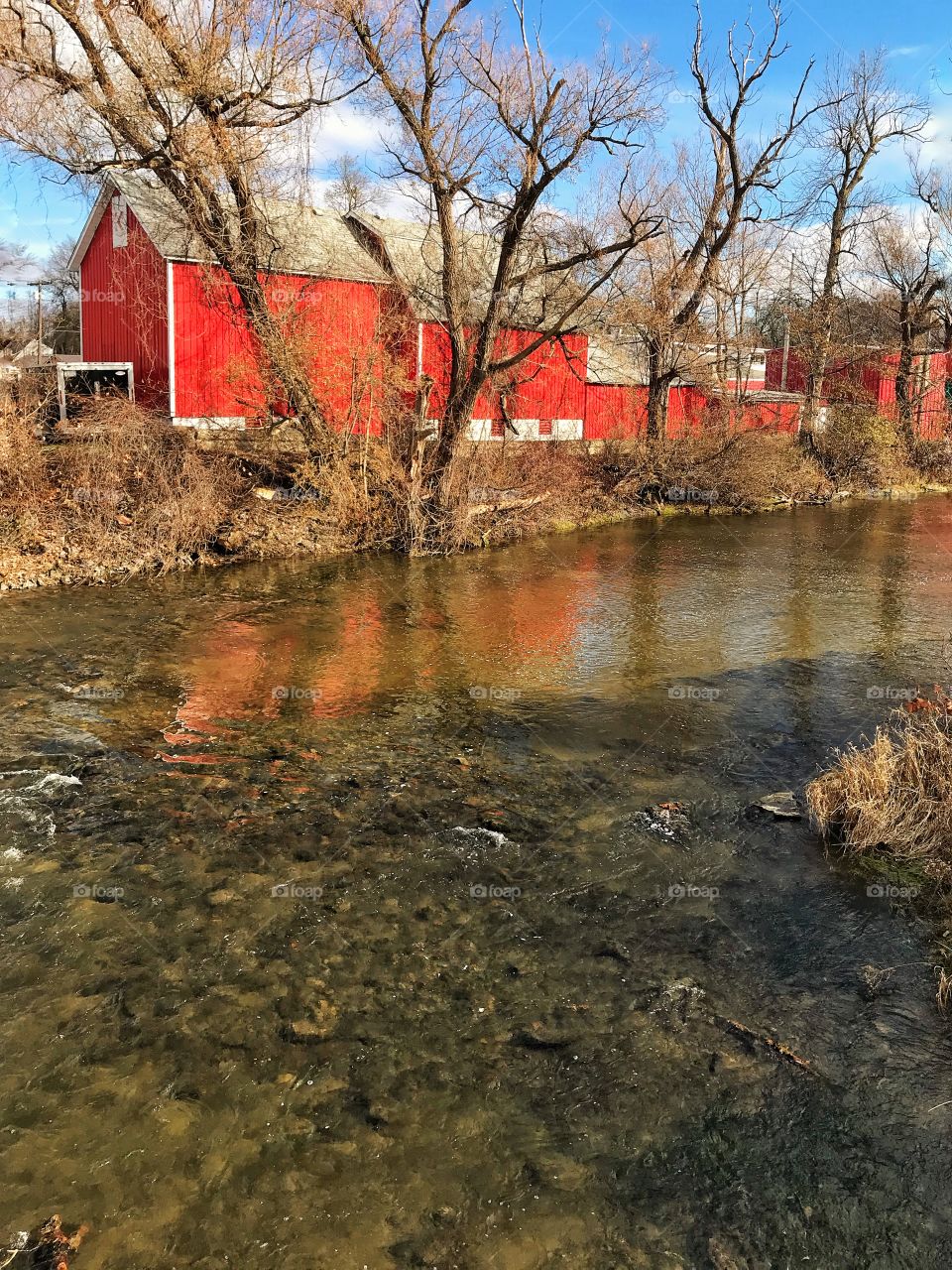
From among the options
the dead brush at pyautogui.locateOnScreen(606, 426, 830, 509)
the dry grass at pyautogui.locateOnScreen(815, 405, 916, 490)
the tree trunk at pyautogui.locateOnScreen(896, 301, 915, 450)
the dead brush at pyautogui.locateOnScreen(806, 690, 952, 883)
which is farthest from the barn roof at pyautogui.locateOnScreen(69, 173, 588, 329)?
the tree trunk at pyautogui.locateOnScreen(896, 301, 915, 450)

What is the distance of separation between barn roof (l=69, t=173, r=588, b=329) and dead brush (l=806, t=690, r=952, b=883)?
52.4 ft

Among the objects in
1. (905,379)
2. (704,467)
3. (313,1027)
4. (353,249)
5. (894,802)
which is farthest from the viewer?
(905,379)

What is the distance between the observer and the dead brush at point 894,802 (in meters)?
6.66

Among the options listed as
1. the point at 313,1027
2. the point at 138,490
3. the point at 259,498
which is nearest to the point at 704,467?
the point at 259,498

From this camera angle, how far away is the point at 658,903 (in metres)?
6.04

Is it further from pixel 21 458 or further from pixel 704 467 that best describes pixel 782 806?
pixel 704 467

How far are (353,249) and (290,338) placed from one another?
29.0 ft

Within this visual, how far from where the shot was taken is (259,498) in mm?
19062

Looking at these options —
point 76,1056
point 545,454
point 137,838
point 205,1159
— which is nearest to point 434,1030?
point 205,1159

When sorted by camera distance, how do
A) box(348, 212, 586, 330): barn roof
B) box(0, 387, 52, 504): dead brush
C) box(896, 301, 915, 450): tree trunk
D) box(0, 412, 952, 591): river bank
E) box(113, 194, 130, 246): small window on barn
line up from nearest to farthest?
box(0, 387, 52, 504): dead brush < box(0, 412, 952, 591): river bank < box(113, 194, 130, 246): small window on barn < box(348, 212, 586, 330): barn roof < box(896, 301, 915, 450): tree trunk

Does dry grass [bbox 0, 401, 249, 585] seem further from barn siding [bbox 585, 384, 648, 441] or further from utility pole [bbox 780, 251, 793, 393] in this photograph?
A: utility pole [bbox 780, 251, 793, 393]

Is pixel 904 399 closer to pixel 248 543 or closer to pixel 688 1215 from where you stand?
pixel 248 543

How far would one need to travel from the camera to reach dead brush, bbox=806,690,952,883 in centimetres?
666

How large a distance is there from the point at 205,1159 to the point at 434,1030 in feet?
4.27
